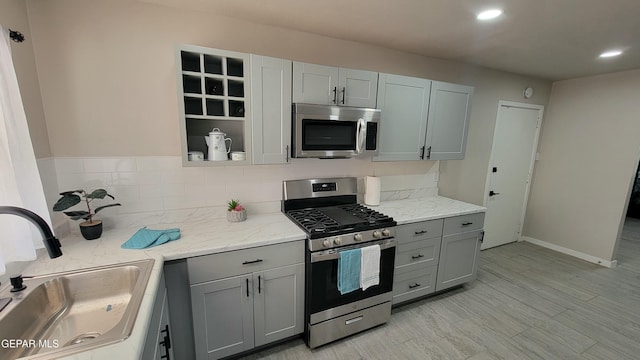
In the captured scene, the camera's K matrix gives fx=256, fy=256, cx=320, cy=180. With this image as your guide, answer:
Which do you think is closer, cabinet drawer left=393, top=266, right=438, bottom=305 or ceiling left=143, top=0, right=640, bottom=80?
ceiling left=143, top=0, right=640, bottom=80

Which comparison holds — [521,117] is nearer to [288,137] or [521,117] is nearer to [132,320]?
[288,137]

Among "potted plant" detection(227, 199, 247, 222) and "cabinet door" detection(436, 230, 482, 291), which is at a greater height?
"potted plant" detection(227, 199, 247, 222)

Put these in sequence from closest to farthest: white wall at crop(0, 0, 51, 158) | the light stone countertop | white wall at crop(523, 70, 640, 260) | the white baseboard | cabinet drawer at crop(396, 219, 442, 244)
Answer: the light stone countertop
white wall at crop(0, 0, 51, 158)
cabinet drawer at crop(396, 219, 442, 244)
white wall at crop(523, 70, 640, 260)
the white baseboard

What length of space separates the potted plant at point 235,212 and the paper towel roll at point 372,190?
125cm

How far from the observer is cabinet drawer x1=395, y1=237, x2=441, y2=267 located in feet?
7.66

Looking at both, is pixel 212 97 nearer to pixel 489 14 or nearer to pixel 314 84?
pixel 314 84

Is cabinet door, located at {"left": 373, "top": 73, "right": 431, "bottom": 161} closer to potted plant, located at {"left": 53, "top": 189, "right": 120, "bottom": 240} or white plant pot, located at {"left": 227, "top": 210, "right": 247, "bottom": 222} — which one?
white plant pot, located at {"left": 227, "top": 210, "right": 247, "bottom": 222}

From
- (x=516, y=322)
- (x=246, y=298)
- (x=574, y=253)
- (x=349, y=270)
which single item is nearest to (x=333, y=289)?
(x=349, y=270)

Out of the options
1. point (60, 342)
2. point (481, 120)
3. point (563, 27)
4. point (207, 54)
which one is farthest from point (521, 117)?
point (60, 342)

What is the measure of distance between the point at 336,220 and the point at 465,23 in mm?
1819

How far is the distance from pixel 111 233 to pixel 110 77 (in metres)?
1.08

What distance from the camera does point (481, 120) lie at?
11.1 feet

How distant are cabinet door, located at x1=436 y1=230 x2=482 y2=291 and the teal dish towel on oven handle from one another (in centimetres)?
108

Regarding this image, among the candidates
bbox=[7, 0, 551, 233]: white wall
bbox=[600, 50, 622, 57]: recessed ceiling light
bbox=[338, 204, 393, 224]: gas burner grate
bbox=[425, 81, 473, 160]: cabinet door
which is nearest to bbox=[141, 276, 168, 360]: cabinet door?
bbox=[7, 0, 551, 233]: white wall
